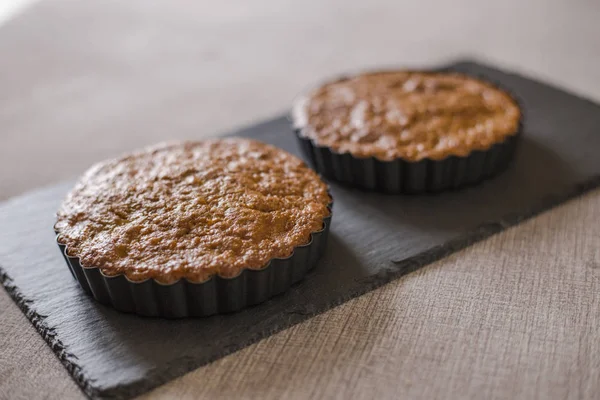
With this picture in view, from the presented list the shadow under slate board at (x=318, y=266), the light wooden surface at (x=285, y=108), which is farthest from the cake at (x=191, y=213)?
the light wooden surface at (x=285, y=108)

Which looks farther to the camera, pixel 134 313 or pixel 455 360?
pixel 134 313

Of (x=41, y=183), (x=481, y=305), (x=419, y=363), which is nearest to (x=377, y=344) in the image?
(x=419, y=363)

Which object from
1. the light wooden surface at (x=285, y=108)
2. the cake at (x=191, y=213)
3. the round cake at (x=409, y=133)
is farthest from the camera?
the round cake at (x=409, y=133)

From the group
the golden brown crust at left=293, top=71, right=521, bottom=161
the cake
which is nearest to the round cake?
the golden brown crust at left=293, top=71, right=521, bottom=161

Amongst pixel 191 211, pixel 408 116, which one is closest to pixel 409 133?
pixel 408 116

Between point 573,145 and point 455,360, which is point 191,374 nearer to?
point 455,360

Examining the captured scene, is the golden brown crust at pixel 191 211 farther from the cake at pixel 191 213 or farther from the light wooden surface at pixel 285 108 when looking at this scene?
the light wooden surface at pixel 285 108

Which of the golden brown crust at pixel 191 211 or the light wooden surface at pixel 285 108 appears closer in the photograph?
the light wooden surface at pixel 285 108
